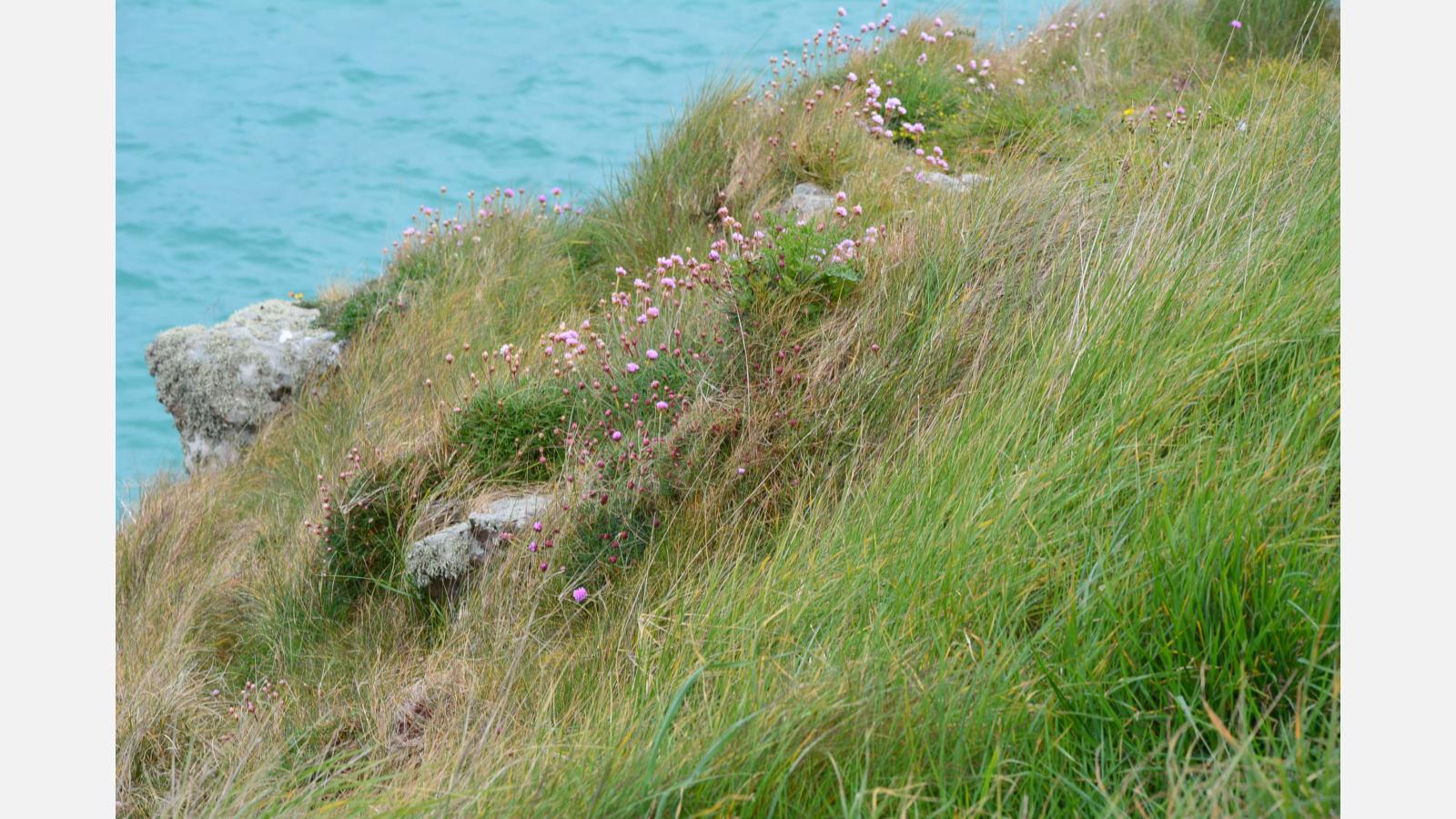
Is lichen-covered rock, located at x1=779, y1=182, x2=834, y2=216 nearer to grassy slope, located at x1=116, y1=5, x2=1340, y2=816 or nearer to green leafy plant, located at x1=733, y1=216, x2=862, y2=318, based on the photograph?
grassy slope, located at x1=116, y1=5, x2=1340, y2=816

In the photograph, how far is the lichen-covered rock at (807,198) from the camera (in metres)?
4.38

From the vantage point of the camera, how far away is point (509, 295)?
478 centimetres

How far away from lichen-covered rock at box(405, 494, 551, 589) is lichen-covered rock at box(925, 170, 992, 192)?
5.54ft

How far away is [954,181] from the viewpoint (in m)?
4.08

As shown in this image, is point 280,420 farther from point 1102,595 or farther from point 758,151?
point 1102,595

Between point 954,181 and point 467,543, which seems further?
point 954,181

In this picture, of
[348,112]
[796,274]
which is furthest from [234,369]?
[348,112]

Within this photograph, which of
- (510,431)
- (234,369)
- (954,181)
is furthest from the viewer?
(234,369)

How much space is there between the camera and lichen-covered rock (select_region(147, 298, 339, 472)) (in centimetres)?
512

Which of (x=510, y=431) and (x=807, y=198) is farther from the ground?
(x=807, y=198)

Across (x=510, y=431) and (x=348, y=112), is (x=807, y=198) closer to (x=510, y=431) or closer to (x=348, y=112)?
(x=510, y=431)

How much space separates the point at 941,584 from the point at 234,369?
4.17 meters

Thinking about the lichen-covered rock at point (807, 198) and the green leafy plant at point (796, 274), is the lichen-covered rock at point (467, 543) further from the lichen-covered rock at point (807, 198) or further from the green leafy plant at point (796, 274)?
the lichen-covered rock at point (807, 198)

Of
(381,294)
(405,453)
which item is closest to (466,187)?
(381,294)
